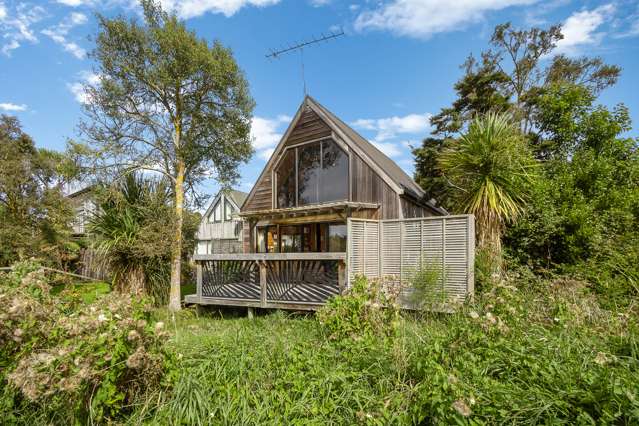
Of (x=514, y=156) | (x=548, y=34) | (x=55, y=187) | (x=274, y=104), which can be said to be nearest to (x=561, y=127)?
(x=514, y=156)

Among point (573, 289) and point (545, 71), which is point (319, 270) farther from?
point (545, 71)

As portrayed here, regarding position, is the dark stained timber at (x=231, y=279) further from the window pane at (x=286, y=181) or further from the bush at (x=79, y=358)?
the bush at (x=79, y=358)

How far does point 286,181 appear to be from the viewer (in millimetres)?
12180

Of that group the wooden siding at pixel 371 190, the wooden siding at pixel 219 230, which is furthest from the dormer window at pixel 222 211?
the wooden siding at pixel 371 190

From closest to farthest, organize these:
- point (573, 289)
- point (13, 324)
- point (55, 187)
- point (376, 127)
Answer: point (13, 324) < point (573, 289) < point (55, 187) < point (376, 127)

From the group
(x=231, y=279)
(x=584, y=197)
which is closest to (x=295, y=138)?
(x=231, y=279)

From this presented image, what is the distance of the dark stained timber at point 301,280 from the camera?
7395 mm

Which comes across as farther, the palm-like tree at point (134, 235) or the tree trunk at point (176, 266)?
the tree trunk at point (176, 266)

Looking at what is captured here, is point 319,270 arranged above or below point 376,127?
below

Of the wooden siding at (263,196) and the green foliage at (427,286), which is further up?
the wooden siding at (263,196)

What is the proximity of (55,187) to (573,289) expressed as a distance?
61.0 feet

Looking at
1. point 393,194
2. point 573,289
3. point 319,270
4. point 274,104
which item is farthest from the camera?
point 274,104

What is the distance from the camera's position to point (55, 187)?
1477 centimetres

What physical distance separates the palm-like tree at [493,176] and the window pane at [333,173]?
11.9 ft
